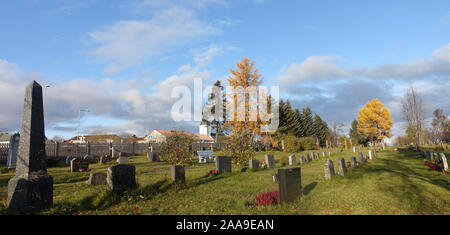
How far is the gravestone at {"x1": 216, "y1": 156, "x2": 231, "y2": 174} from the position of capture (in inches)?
554

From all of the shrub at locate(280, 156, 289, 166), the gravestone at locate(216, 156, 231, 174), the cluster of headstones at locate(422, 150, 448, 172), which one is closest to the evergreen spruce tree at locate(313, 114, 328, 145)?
the cluster of headstones at locate(422, 150, 448, 172)

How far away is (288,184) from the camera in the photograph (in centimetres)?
807

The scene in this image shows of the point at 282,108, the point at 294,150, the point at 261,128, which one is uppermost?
the point at 282,108

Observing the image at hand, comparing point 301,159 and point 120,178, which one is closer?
point 120,178

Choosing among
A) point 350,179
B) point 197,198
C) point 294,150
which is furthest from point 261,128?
point 197,198

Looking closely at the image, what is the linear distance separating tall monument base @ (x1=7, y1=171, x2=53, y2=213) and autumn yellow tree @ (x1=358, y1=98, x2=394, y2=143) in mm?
62830

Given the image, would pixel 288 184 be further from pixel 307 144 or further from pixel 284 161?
pixel 307 144

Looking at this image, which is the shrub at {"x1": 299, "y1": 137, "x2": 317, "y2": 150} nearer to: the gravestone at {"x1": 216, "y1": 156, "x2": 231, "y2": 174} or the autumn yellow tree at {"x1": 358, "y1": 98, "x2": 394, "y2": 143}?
the autumn yellow tree at {"x1": 358, "y1": 98, "x2": 394, "y2": 143}

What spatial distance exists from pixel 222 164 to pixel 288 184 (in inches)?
258

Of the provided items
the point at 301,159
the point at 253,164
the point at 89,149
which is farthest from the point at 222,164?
the point at 89,149
